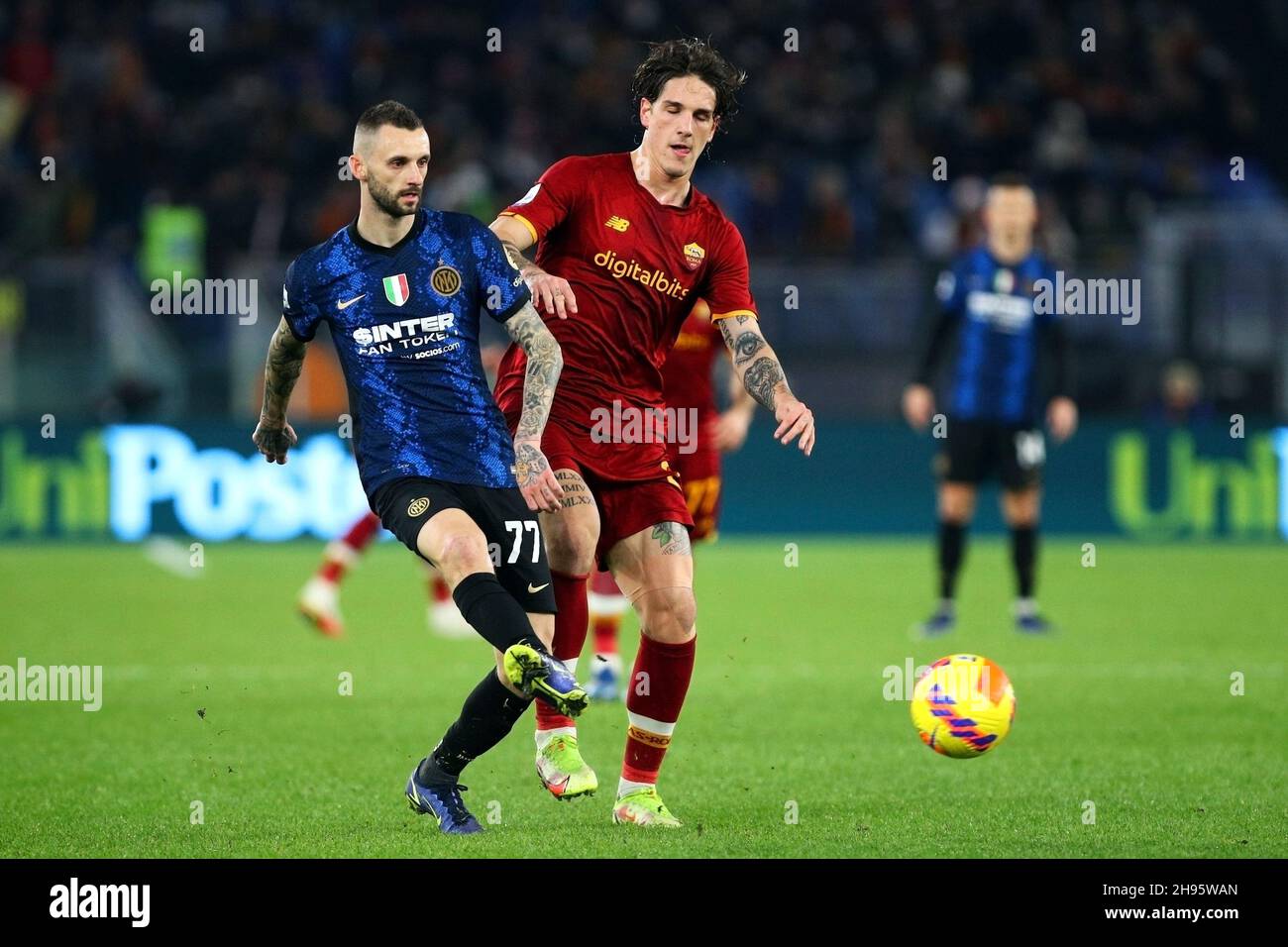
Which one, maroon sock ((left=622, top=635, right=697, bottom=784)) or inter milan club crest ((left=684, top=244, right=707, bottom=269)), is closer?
maroon sock ((left=622, top=635, right=697, bottom=784))

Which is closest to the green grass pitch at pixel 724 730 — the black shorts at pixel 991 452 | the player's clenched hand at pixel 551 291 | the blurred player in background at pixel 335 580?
the blurred player in background at pixel 335 580

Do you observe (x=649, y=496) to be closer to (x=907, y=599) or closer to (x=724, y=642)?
(x=724, y=642)

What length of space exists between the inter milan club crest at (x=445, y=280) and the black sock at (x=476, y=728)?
3.91 feet

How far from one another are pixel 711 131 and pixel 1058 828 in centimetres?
250

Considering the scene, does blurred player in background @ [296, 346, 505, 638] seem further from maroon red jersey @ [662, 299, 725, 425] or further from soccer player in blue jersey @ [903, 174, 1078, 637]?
soccer player in blue jersey @ [903, 174, 1078, 637]

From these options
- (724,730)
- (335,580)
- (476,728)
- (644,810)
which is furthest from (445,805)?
(335,580)

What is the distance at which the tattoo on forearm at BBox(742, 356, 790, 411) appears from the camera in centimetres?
622

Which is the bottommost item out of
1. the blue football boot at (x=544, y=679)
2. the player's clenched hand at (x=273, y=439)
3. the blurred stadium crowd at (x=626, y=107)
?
the blue football boot at (x=544, y=679)

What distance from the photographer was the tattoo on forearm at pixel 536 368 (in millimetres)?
A: 5777

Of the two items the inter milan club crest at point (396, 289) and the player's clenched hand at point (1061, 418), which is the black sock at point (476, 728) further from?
the player's clenched hand at point (1061, 418)

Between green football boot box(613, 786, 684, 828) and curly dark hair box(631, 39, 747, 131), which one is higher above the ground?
curly dark hair box(631, 39, 747, 131)

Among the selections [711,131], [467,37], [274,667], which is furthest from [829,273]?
[711,131]

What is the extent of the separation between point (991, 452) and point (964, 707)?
18.8 feet

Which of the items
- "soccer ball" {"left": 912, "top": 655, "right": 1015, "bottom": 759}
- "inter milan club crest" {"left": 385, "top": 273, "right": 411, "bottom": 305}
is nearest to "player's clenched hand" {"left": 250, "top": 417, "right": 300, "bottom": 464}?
"inter milan club crest" {"left": 385, "top": 273, "right": 411, "bottom": 305}
